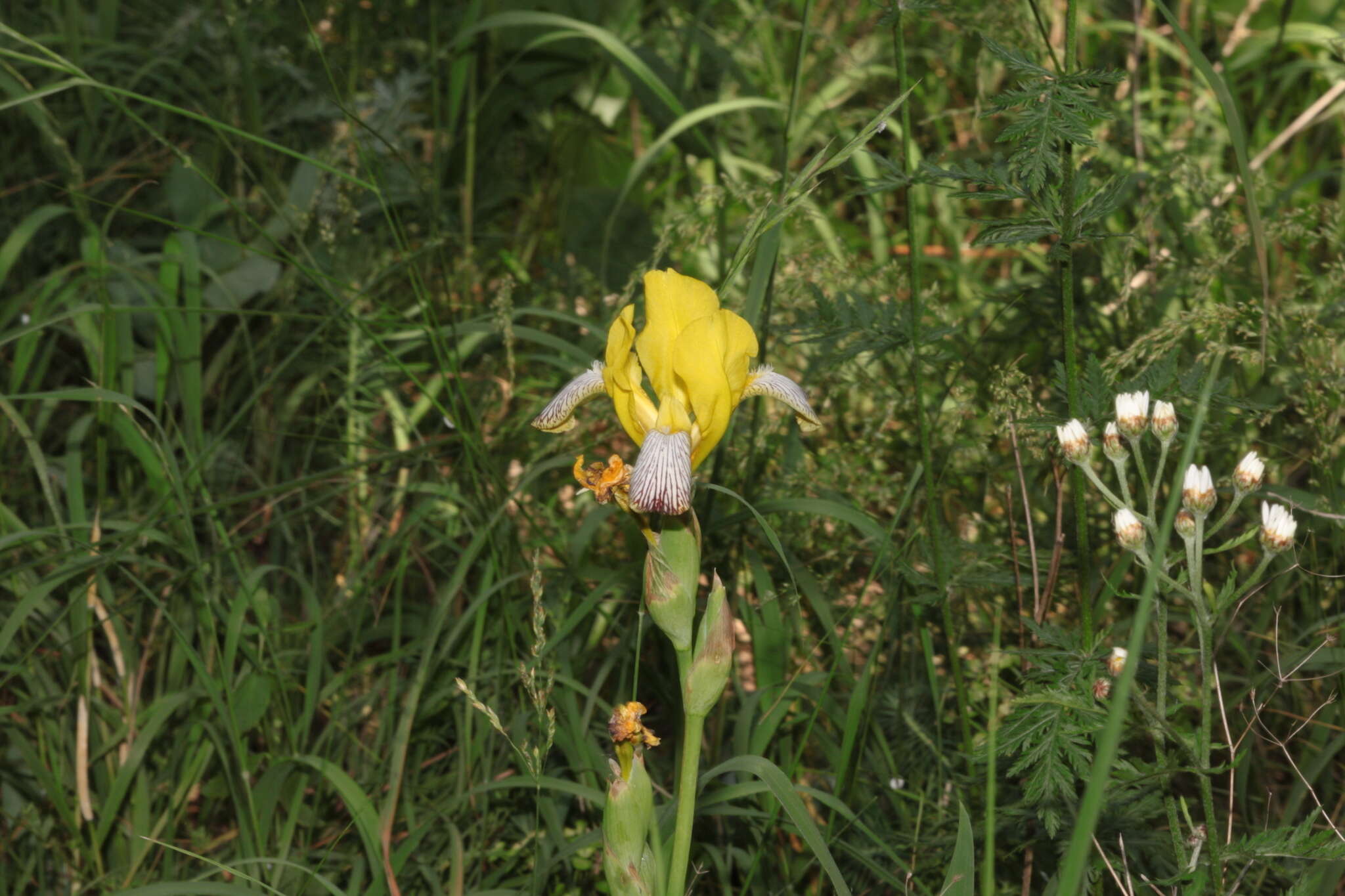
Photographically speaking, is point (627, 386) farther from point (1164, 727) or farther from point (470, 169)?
point (470, 169)

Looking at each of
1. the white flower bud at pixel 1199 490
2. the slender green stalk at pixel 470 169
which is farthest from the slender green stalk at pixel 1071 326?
the slender green stalk at pixel 470 169

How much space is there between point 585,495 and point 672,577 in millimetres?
1030

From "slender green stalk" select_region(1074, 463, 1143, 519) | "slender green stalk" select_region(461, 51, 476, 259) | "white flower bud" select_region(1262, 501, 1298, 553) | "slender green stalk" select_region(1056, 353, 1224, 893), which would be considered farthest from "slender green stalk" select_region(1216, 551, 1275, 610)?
"slender green stalk" select_region(461, 51, 476, 259)

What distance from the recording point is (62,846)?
1.85 m

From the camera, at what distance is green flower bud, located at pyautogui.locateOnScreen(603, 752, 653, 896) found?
3.76ft

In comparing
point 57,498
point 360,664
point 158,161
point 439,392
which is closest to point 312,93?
point 158,161

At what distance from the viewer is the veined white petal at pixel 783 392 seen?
4.12 feet

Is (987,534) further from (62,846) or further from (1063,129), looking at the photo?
(62,846)

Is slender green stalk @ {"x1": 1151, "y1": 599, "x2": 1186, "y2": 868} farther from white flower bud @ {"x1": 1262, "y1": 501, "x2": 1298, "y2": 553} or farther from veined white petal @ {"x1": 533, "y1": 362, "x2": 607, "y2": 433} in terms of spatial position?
veined white petal @ {"x1": 533, "y1": 362, "x2": 607, "y2": 433}

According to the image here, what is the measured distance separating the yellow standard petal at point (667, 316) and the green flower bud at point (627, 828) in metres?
0.38

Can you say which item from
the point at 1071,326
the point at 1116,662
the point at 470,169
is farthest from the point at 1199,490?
the point at 470,169

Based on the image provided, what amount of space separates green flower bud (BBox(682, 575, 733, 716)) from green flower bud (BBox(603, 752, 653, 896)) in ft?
0.26

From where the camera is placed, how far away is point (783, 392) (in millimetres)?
1258

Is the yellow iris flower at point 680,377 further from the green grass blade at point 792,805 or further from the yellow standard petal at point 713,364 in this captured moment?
the green grass blade at point 792,805
